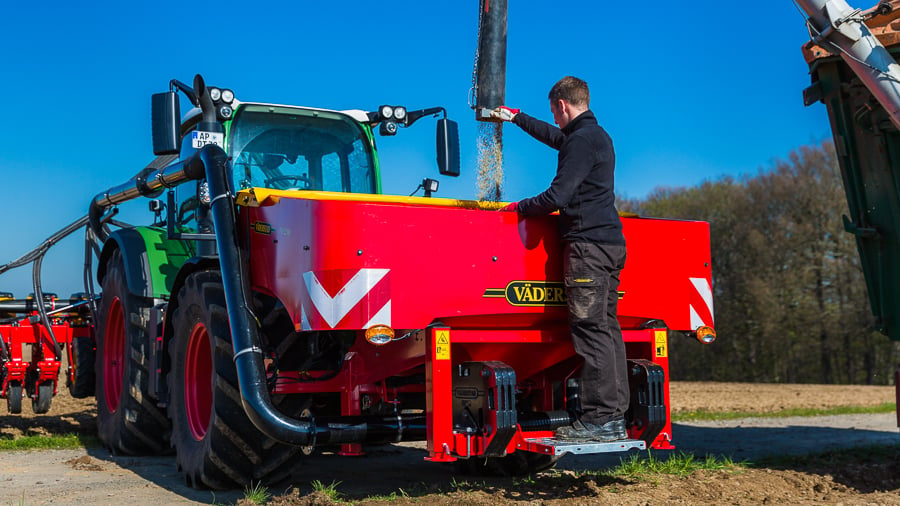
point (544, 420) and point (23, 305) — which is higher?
point (23, 305)

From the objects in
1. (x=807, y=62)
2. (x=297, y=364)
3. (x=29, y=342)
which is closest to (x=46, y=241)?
(x=29, y=342)

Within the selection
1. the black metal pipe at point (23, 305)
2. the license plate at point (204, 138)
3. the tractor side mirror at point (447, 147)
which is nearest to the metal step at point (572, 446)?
the tractor side mirror at point (447, 147)

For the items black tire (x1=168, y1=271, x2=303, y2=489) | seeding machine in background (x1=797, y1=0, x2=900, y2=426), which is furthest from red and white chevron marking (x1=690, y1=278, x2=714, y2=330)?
black tire (x1=168, y1=271, x2=303, y2=489)

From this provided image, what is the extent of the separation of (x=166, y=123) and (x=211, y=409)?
192 centimetres

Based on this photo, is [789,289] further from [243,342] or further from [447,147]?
[243,342]

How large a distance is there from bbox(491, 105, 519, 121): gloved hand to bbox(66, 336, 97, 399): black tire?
474 cm

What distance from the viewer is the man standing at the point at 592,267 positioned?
15.6 feet

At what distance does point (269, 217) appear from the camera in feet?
16.7

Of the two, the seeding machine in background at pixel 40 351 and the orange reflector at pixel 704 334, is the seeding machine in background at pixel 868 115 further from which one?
the seeding machine in background at pixel 40 351

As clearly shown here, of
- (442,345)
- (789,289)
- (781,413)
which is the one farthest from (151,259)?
(789,289)

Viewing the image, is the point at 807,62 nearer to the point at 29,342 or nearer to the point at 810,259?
the point at 29,342

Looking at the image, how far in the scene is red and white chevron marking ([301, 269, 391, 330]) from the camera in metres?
4.47

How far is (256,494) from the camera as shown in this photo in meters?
4.94

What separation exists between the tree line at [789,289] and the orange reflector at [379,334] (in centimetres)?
2330
